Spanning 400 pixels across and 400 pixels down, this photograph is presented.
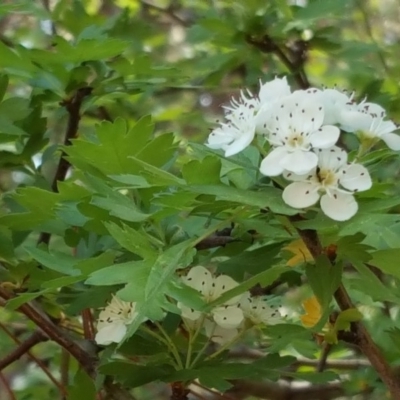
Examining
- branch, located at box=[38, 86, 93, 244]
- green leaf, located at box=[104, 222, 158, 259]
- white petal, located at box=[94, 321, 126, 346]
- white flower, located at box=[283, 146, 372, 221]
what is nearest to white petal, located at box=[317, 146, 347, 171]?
white flower, located at box=[283, 146, 372, 221]

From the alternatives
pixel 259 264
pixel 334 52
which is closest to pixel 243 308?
pixel 259 264

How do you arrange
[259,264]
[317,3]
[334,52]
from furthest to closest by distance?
1. [334,52]
2. [317,3]
3. [259,264]

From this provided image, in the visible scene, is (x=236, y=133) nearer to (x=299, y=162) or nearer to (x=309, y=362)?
(x=299, y=162)

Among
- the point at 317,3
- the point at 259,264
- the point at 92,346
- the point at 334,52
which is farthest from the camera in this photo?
the point at 334,52

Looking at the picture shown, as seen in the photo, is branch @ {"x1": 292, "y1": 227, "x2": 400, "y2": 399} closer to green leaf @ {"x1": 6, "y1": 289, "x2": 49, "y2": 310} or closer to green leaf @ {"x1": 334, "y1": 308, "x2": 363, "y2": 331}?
green leaf @ {"x1": 334, "y1": 308, "x2": 363, "y2": 331}

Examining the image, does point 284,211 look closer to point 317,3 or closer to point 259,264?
point 259,264

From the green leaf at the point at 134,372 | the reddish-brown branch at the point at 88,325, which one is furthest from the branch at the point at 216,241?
the reddish-brown branch at the point at 88,325
